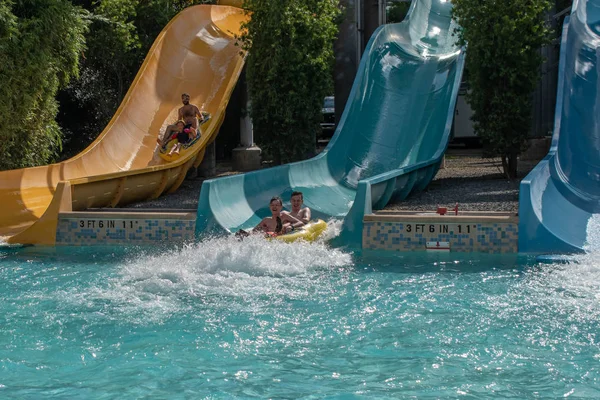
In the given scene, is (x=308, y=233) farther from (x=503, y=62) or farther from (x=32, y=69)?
(x=32, y=69)

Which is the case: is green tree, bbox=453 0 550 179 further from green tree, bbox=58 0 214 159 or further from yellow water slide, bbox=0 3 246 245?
green tree, bbox=58 0 214 159

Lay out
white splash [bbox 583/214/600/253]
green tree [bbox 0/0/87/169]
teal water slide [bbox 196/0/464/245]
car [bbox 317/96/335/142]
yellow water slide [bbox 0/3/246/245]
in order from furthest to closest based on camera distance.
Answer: car [bbox 317/96/335/142] → green tree [bbox 0/0/87/169] → yellow water slide [bbox 0/3/246/245] → teal water slide [bbox 196/0/464/245] → white splash [bbox 583/214/600/253]

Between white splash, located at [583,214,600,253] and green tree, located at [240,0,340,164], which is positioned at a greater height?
green tree, located at [240,0,340,164]

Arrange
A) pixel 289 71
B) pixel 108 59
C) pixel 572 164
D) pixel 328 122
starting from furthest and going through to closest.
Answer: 1. pixel 328 122
2. pixel 108 59
3. pixel 289 71
4. pixel 572 164

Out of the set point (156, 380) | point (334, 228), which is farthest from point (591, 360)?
point (334, 228)

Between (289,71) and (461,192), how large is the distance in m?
3.50

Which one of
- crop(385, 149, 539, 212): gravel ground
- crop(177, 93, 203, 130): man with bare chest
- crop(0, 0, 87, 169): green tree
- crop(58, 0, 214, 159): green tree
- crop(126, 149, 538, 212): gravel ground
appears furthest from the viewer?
crop(58, 0, 214, 159): green tree

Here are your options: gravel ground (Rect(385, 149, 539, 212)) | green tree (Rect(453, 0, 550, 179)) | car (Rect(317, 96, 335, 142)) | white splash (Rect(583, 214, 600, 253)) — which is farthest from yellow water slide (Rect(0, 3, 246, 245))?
white splash (Rect(583, 214, 600, 253))

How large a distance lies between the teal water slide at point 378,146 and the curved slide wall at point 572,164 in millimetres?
1786

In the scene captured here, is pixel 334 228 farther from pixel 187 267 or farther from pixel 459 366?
pixel 459 366

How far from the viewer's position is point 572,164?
11406mm

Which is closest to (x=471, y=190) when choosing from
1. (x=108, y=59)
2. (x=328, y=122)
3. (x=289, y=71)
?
(x=289, y=71)

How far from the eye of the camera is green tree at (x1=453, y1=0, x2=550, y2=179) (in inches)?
498

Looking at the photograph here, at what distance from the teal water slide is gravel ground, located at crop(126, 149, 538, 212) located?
0.33 m
